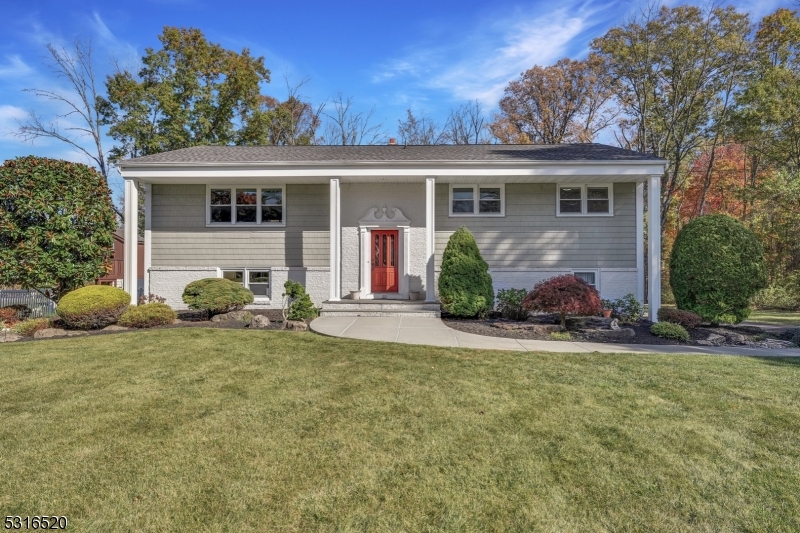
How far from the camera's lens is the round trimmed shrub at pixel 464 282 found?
9.52 metres

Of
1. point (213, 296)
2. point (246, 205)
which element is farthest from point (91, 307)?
point (246, 205)

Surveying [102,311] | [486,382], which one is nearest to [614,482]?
[486,382]

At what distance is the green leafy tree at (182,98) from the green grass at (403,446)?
18542mm

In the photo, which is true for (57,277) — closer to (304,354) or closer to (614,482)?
(304,354)

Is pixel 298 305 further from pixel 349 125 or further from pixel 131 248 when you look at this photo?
pixel 349 125

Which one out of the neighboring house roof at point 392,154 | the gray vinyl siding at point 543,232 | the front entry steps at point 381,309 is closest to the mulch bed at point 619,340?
the front entry steps at point 381,309

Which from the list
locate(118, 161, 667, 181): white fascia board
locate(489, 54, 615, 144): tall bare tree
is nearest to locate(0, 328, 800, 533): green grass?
locate(118, 161, 667, 181): white fascia board

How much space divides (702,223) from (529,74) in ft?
62.0

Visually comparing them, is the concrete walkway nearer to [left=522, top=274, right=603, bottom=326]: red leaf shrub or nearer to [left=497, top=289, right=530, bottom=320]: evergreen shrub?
[left=522, top=274, right=603, bottom=326]: red leaf shrub

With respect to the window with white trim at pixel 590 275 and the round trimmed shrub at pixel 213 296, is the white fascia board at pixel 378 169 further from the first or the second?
the round trimmed shrub at pixel 213 296

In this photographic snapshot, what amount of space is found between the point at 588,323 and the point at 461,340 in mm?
3620

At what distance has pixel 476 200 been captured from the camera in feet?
38.7

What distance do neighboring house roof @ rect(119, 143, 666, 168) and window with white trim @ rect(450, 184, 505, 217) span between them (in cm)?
99

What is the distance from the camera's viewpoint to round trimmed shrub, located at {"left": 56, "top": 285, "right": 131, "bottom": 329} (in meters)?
7.88
